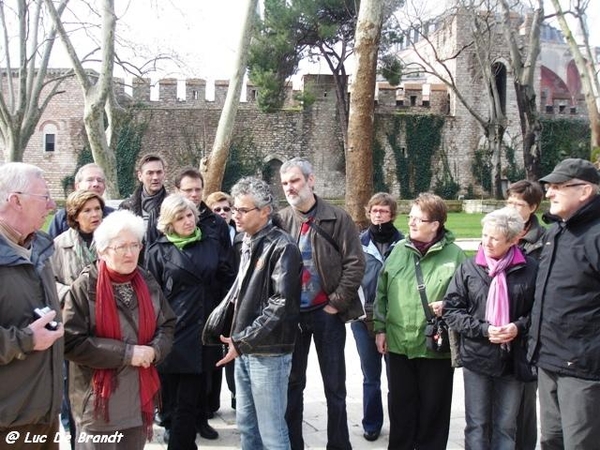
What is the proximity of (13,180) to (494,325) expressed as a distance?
273 cm

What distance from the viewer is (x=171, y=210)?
448 centimetres

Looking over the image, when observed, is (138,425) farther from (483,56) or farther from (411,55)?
(411,55)

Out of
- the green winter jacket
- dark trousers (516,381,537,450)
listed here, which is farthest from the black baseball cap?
dark trousers (516,381,537,450)

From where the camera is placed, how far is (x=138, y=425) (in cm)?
339

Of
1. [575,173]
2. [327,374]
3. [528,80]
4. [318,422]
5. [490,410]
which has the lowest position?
[318,422]

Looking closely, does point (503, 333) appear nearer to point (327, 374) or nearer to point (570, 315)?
point (570, 315)

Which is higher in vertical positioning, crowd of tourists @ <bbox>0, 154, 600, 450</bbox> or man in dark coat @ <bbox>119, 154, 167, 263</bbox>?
man in dark coat @ <bbox>119, 154, 167, 263</bbox>

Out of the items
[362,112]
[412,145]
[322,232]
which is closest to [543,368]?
[322,232]

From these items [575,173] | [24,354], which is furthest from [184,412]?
[575,173]

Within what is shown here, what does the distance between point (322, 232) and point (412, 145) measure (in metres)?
30.6

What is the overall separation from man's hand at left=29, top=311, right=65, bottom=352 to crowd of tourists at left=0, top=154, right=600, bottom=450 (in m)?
0.01

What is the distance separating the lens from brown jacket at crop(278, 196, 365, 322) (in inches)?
172

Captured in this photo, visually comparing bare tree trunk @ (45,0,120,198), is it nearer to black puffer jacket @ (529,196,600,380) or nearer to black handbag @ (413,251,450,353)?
black handbag @ (413,251,450,353)

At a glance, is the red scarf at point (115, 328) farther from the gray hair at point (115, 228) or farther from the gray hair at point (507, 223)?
the gray hair at point (507, 223)
